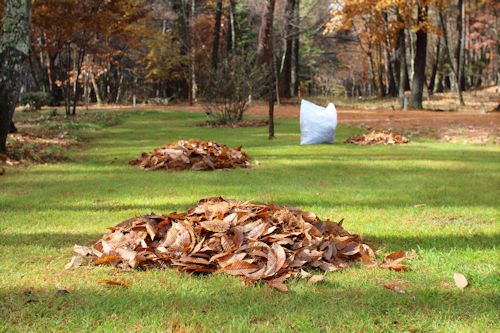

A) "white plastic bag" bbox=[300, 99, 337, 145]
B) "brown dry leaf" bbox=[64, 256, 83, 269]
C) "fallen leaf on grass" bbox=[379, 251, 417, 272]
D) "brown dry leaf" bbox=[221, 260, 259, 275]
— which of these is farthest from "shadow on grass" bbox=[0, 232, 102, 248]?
"white plastic bag" bbox=[300, 99, 337, 145]

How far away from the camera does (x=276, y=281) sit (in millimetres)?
3207

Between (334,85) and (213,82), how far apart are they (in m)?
56.8

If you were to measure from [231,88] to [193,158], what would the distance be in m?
8.97

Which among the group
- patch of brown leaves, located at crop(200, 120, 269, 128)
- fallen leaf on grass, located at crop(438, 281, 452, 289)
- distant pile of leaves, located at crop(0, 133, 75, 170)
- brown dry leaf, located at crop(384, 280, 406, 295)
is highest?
patch of brown leaves, located at crop(200, 120, 269, 128)

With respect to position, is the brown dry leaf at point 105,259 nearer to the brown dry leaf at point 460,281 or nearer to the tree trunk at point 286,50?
the brown dry leaf at point 460,281

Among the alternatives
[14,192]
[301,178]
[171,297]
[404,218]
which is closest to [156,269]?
[171,297]

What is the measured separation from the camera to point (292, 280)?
328 centimetres

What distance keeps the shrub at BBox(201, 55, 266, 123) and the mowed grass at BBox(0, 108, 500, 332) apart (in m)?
7.85

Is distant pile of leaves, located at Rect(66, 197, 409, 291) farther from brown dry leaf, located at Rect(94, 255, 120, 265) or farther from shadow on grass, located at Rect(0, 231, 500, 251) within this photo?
shadow on grass, located at Rect(0, 231, 500, 251)

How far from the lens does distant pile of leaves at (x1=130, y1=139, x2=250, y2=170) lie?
848 cm

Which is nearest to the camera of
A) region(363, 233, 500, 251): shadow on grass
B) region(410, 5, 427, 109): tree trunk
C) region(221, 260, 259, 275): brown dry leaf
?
region(221, 260, 259, 275): brown dry leaf

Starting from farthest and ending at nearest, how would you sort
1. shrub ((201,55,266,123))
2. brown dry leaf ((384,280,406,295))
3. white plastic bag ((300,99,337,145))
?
shrub ((201,55,266,123)), white plastic bag ((300,99,337,145)), brown dry leaf ((384,280,406,295))

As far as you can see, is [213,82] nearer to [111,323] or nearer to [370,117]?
[370,117]

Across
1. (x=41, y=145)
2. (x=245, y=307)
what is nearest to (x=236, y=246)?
(x=245, y=307)
